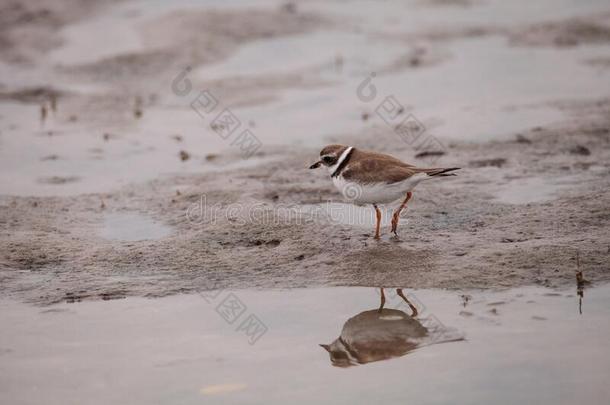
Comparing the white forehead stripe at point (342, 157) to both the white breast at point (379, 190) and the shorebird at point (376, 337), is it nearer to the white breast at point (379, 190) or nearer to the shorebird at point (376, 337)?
the white breast at point (379, 190)

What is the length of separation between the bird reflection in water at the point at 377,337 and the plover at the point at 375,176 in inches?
58.2

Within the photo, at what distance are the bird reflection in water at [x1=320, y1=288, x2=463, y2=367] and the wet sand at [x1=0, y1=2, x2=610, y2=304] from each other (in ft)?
2.00

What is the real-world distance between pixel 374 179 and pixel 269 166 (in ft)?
9.02

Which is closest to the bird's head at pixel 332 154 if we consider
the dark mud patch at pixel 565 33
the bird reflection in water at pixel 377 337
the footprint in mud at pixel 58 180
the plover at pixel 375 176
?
the plover at pixel 375 176

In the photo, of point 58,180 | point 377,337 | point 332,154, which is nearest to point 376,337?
point 377,337

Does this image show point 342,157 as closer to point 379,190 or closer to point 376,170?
point 376,170

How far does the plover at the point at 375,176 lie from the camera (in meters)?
8.11

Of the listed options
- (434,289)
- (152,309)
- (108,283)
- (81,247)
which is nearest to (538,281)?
(434,289)

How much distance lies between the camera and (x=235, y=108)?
13.1 metres

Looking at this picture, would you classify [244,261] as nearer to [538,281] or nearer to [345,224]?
[345,224]

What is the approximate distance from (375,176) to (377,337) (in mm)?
2082

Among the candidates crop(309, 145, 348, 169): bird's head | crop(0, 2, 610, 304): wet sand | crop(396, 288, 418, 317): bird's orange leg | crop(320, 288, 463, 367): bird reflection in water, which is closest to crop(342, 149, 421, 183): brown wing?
crop(309, 145, 348, 169): bird's head

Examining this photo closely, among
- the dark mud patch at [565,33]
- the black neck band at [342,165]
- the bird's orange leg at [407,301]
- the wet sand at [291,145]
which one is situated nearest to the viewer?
the bird's orange leg at [407,301]

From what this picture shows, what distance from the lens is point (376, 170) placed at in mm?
8211
